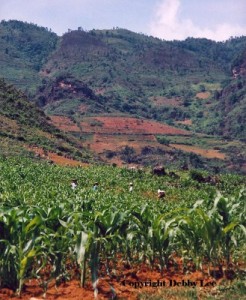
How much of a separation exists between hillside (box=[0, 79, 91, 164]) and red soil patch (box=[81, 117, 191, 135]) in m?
30.5

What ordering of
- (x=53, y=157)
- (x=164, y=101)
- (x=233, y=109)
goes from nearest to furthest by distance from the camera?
(x=53, y=157) → (x=233, y=109) → (x=164, y=101)

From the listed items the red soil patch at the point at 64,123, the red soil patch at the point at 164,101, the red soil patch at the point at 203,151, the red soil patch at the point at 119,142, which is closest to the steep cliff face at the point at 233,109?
the red soil patch at the point at 164,101

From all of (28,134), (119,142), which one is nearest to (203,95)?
(119,142)

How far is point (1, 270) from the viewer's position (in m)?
6.32

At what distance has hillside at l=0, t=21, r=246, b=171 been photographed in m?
94.5

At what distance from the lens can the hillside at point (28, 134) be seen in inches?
1991

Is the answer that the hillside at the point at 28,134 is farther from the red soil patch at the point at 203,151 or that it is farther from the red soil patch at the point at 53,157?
the red soil patch at the point at 203,151

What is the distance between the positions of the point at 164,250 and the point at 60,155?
→ 4701 cm

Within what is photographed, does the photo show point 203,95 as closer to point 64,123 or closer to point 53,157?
point 64,123

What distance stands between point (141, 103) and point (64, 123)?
62.3 m

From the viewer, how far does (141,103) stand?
163125 mm

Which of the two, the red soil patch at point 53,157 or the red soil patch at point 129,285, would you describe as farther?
the red soil patch at point 53,157

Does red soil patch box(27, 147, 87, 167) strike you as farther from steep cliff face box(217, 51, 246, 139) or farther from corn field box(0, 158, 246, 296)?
steep cliff face box(217, 51, 246, 139)

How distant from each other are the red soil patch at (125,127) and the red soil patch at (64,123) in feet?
6.79
